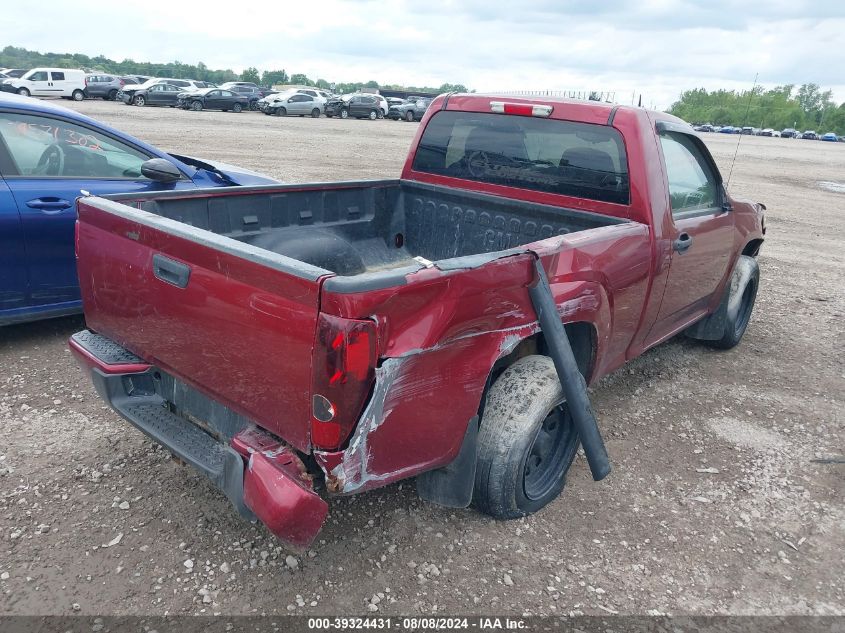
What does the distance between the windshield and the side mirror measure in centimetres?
172

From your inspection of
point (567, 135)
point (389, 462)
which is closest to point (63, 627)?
point (389, 462)

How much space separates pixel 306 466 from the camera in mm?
2355

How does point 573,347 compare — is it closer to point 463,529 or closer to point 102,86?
point 463,529

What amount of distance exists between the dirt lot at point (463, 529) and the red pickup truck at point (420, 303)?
277 millimetres

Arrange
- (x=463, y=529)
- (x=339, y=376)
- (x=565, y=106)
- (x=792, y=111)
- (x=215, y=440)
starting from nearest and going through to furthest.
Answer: (x=339, y=376), (x=215, y=440), (x=463, y=529), (x=565, y=106), (x=792, y=111)

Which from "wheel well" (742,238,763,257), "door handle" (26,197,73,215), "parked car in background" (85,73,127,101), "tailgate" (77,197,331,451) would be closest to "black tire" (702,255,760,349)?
"wheel well" (742,238,763,257)

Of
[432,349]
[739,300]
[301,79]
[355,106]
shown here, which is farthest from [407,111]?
[301,79]

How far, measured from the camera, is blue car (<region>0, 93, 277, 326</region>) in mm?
4273

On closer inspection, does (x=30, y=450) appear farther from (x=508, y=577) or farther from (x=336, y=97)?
(x=336, y=97)

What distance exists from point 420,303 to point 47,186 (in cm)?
344

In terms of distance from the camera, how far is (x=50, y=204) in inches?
172

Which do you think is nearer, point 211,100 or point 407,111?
point 211,100

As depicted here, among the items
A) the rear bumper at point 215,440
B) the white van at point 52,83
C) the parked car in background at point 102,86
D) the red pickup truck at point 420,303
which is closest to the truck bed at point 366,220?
the red pickup truck at point 420,303

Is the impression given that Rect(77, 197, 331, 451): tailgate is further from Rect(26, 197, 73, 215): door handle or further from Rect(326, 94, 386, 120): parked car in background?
Rect(326, 94, 386, 120): parked car in background
